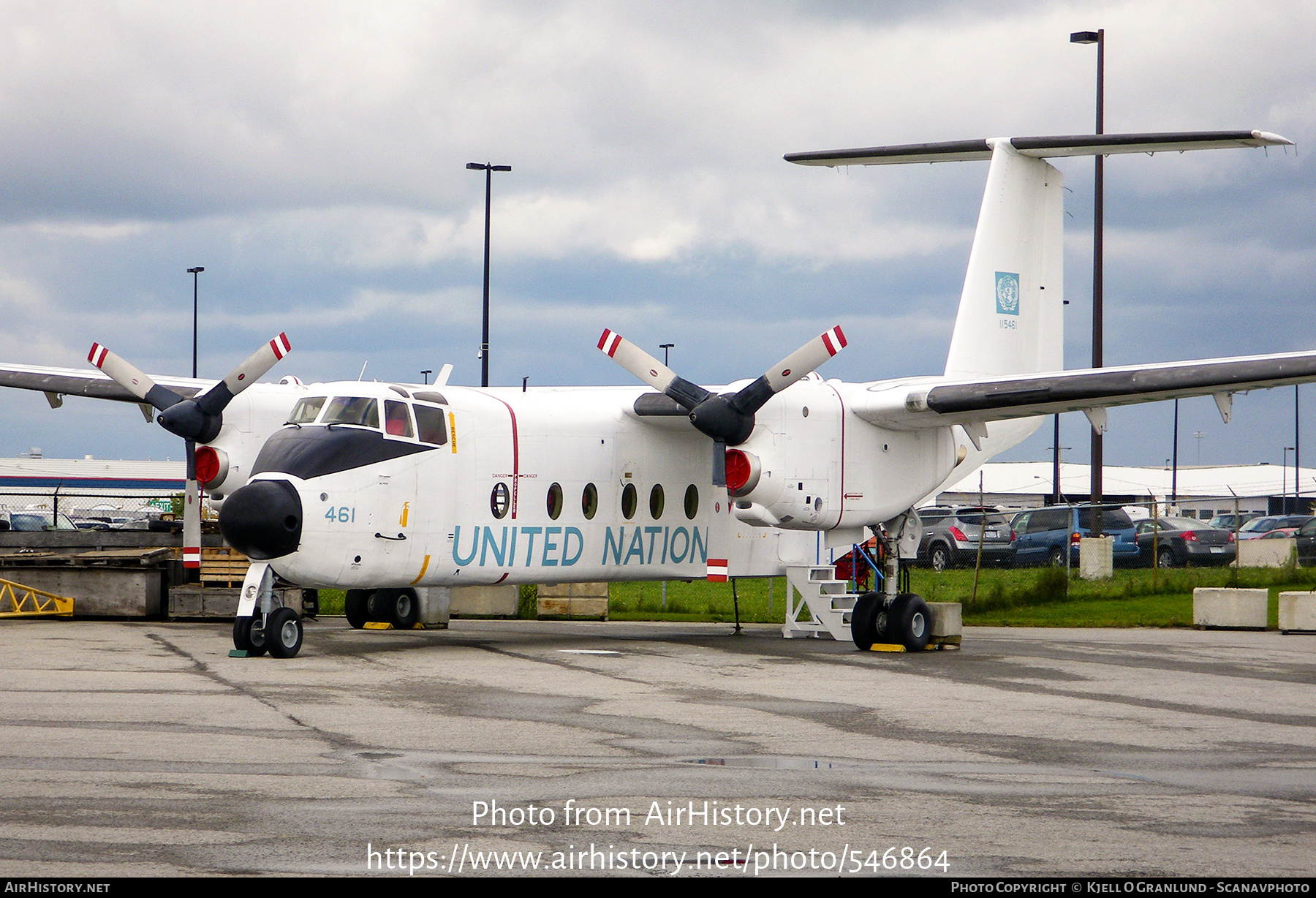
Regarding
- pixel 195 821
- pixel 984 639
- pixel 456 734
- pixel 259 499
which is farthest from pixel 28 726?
pixel 984 639

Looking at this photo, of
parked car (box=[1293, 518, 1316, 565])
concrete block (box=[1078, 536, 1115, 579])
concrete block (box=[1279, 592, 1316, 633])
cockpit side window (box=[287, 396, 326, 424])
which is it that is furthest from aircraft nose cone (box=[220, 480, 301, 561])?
parked car (box=[1293, 518, 1316, 565])

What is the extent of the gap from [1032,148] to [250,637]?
13951 millimetres

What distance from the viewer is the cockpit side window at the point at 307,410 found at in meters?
15.9

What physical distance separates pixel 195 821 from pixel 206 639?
38.1 feet

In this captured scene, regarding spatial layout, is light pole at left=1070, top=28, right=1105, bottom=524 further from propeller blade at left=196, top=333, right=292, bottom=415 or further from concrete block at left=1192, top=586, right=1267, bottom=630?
propeller blade at left=196, top=333, right=292, bottom=415

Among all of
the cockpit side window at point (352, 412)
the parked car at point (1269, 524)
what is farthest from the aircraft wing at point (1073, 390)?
the parked car at point (1269, 524)

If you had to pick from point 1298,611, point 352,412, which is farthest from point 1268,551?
point 352,412

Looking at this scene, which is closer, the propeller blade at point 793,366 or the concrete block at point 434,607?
the propeller blade at point 793,366

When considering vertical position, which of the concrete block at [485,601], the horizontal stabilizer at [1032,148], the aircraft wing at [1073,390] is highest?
the horizontal stabilizer at [1032,148]

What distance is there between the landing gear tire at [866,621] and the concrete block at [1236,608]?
24.6 ft

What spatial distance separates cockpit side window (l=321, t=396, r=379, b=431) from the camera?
1574 centimetres

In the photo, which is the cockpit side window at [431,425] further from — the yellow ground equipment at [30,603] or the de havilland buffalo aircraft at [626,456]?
the yellow ground equipment at [30,603]
